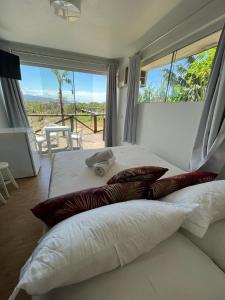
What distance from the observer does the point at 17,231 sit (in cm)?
152

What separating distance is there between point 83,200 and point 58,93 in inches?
148

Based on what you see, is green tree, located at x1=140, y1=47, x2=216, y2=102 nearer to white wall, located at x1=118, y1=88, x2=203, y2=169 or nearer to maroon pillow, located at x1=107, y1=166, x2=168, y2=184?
white wall, located at x1=118, y1=88, x2=203, y2=169

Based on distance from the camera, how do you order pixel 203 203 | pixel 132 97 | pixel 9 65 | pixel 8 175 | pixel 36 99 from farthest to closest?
pixel 36 99, pixel 132 97, pixel 9 65, pixel 8 175, pixel 203 203

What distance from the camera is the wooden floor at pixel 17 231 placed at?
1.13 m

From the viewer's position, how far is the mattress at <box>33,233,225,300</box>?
521 millimetres

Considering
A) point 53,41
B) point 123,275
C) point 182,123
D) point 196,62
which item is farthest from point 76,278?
point 53,41

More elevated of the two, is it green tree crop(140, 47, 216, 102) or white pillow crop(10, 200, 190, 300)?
green tree crop(140, 47, 216, 102)

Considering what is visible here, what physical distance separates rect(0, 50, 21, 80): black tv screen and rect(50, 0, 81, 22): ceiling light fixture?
1.58 meters

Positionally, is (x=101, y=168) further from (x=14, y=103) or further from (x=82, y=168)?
(x=14, y=103)

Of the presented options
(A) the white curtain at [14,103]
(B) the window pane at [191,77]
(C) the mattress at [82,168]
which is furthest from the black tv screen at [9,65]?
(B) the window pane at [191,77]

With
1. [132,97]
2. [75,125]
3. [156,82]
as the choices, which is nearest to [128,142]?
[132,97]

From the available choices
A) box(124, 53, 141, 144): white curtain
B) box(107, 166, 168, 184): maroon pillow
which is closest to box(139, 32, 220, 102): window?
box(124, 53, 141, 144): white curtain

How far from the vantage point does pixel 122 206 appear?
0.75 meters

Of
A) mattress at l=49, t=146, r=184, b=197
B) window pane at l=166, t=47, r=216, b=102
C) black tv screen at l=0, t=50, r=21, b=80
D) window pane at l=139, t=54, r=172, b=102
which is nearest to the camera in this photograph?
mattress at l=49, t=146, r=184, b=197
